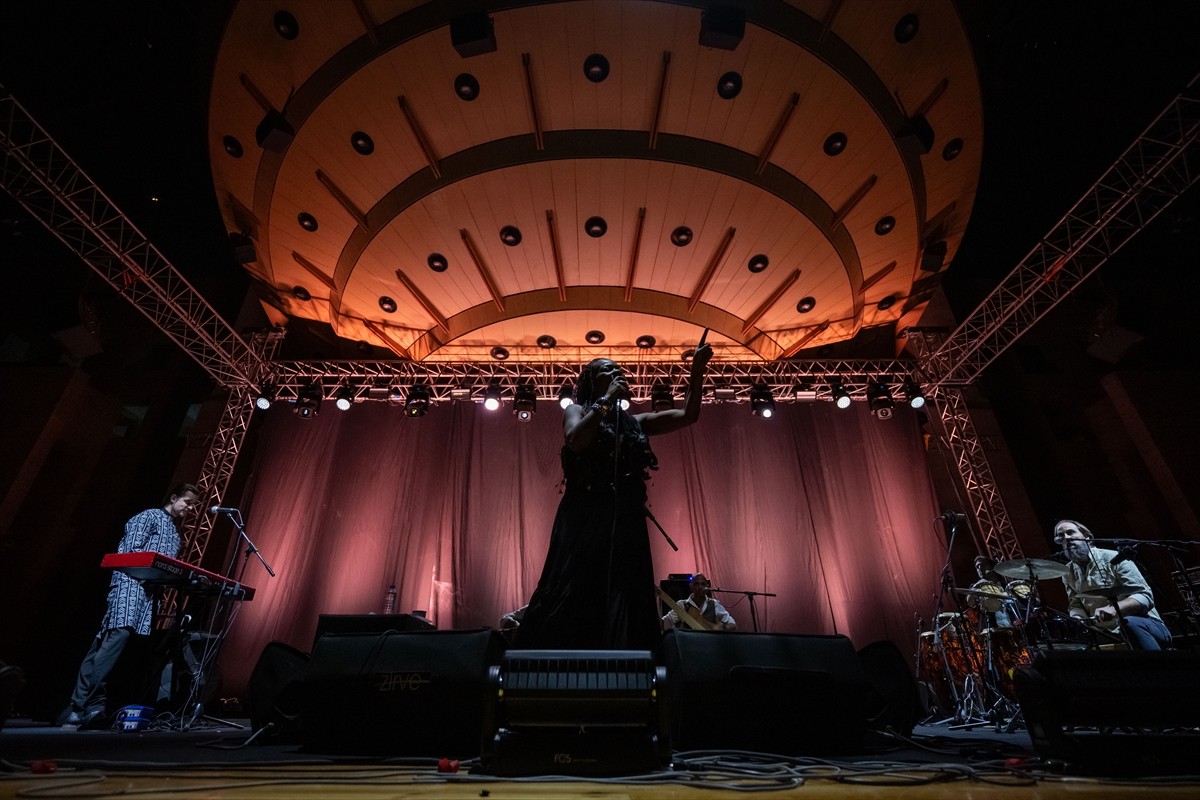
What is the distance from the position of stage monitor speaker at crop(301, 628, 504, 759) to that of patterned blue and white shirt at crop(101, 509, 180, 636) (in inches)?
158

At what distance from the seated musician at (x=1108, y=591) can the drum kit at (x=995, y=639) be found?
0.18 m

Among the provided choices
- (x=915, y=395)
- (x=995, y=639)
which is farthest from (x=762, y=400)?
(x=995, y=639)

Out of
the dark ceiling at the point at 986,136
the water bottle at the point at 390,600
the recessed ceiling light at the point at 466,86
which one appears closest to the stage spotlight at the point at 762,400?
the dark ceiling at the point at 986,136

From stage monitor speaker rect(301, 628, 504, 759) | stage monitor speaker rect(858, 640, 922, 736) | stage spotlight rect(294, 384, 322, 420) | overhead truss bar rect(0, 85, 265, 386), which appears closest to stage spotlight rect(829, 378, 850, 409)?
stage monitor speaker rect(858, 640, 922, 736)

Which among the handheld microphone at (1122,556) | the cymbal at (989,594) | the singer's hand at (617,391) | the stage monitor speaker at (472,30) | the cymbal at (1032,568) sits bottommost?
the cymbal at (989,594)

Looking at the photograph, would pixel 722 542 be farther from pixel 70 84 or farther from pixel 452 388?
pixel 70 84

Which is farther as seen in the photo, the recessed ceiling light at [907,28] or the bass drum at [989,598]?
the bass drum at [989,598]

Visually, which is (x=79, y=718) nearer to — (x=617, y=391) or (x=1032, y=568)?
(x=617, y=391)

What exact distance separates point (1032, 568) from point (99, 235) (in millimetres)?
9370

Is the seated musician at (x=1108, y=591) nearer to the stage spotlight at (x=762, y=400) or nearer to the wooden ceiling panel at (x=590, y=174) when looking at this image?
the stage spotlight at (x=762, y=400)

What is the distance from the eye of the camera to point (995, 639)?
5.22 metres

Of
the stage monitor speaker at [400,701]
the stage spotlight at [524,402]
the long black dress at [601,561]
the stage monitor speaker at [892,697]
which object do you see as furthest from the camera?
the stage spotlight at [524,402]

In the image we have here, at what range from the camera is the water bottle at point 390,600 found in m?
7.51

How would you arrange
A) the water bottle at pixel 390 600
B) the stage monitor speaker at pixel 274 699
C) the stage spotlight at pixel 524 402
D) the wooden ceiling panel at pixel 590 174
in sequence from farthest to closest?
the stage spotlight at pixel 524 402 < the water bottle at pixel 390 600 < the wooden ceiling panel at pixel 590 174 < the stage monitor speaker at pixel 274 699
